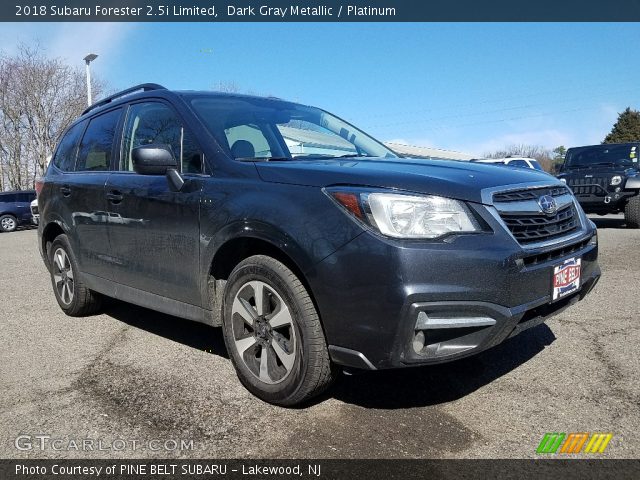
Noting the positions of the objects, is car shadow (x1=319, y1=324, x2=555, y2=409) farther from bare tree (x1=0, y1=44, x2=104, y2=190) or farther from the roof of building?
bare tree (x1=0, y1=44, x2=104, y2=190)

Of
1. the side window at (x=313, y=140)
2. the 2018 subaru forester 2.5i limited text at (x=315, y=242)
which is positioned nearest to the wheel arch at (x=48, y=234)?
the 2018 subaru forester 2.5i limited text at (x=315, y=242)

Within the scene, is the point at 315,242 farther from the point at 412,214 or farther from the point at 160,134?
the point at 160,134

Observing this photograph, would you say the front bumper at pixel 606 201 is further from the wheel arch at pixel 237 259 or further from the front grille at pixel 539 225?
the wheel arch at pixel 237 259

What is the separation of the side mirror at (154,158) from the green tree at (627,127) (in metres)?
57.5

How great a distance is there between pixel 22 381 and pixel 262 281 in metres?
1.78

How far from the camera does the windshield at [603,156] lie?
11211mm

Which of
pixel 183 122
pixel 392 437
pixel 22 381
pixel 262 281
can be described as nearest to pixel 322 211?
pixel 262 281

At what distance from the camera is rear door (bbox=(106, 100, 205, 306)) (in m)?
3.10

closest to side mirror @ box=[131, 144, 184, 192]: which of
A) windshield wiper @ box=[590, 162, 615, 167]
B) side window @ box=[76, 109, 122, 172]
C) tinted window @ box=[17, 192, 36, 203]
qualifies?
side window @ box=[76, 109, 122, 172]

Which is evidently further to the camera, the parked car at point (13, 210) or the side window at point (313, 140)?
the parked car at point (13, 210)

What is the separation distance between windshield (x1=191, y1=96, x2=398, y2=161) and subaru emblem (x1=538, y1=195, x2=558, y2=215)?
128 centimetres

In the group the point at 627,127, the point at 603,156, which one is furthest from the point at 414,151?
the point at 627,127

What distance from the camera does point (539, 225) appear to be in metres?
2.60

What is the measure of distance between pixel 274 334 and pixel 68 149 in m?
3.31
